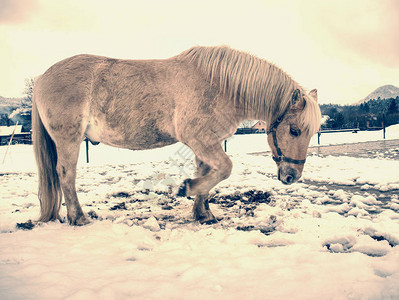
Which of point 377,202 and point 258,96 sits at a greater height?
point 258,96

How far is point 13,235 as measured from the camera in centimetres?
283

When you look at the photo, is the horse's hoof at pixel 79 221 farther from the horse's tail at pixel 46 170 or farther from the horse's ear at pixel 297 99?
the horse's ear at pixel 297 99

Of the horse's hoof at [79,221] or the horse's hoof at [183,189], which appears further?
the horse's hoof at [79,221]

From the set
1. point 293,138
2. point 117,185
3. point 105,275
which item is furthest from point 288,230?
point 117,185

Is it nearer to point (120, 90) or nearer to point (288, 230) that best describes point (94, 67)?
point (120, 90)

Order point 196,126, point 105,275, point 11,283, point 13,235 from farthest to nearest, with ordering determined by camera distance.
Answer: point 196,126, point 13,235, point 105,275, point 11,283

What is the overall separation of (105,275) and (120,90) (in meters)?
2.08

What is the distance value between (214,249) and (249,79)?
6.70ft

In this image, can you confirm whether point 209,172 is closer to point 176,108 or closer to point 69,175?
point 176,108

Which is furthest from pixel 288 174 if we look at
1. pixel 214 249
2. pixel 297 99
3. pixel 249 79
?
pixel 214 249

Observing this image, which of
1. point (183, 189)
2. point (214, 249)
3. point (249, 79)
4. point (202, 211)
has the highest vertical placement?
point (249, 79)

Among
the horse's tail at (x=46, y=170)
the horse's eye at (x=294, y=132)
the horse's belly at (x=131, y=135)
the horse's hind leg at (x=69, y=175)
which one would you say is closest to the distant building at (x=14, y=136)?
the horse's tail at (x=46, y=170)

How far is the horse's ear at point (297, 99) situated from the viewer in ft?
10.2

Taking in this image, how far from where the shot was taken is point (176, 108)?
3.20 meters
